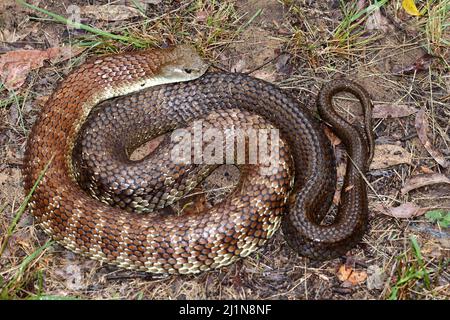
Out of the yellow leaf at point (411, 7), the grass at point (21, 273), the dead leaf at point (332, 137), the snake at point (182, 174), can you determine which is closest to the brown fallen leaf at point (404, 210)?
the snake at point (182, 174)

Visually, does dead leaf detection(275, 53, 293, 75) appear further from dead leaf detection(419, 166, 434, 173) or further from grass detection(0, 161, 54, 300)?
grass detection(0, 161, 54, 300)

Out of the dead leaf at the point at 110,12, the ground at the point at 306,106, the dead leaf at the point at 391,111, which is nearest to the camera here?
the ground at the point at 306,106

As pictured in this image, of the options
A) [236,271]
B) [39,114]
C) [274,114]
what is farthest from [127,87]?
[236,271]

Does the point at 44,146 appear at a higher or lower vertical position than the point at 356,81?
lower

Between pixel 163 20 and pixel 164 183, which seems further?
pixel 163 20

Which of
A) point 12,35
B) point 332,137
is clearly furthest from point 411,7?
point 12,35

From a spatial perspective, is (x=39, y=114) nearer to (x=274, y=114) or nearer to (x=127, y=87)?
(x=127, y=87)

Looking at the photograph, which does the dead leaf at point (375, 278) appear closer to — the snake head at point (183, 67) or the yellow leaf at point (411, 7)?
the snake head at point (183, 67)

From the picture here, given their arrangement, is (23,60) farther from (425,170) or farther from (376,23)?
(425,170)
